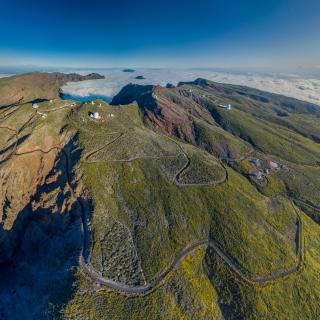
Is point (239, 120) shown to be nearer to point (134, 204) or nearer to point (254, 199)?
point (254, 199)

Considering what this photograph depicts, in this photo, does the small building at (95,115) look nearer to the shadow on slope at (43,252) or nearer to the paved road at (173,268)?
the shadow on slope at (43,252)

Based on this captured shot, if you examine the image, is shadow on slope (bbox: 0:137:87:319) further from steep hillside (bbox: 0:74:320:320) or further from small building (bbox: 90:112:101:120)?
small building (bbox: 90:112:101:120)

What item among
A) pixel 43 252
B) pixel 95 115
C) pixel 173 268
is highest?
pixel 95 115

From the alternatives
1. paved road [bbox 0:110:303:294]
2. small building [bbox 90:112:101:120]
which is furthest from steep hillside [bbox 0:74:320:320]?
small building [bbox 90:112:101:120]

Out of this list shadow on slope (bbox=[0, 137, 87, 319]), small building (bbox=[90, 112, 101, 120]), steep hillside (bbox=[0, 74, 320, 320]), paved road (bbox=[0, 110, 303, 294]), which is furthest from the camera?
small building (bbox=[90, 112, 101, 120])

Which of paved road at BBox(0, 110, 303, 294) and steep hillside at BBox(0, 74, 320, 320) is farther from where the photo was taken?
steep hillside at BBox(0, 74, 320, 320)

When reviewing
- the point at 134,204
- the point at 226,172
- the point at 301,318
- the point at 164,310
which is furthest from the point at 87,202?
the point at 301,318

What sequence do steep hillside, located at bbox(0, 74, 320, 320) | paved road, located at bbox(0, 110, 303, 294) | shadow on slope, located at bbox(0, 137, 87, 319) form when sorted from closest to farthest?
shadow on slope, located at bbox(0, 137, 87, 319) < paved road, located at bbox(0, 110, 303, 294) < steep hillside, located at bbox(0, 74, 320, 320)

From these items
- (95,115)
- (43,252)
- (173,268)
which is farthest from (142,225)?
(95,115)

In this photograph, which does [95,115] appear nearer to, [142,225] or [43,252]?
[142,225]
